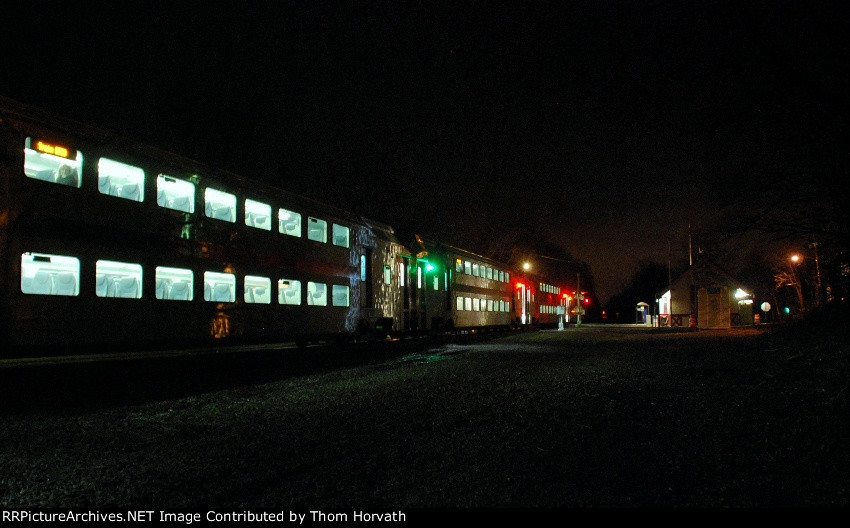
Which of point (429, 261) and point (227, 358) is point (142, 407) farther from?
point (429, 261)

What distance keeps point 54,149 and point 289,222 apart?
6.27 metres

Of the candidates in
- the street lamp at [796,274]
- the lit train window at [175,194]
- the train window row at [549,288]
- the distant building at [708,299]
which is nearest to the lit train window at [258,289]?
the lit train window at [175,194]

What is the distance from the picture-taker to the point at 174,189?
11.1 m

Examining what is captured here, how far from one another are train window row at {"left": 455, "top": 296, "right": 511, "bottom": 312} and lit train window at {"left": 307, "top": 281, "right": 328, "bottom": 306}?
10.6 meters

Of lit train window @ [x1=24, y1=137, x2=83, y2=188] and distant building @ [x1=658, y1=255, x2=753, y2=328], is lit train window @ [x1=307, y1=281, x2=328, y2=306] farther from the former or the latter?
distant building @ [x1=658, y1=255, x2=753, y2=328]

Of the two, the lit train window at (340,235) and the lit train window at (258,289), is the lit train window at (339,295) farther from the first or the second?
the lit train window at (258,289)

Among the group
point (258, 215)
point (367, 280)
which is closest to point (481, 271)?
point (367, 280)

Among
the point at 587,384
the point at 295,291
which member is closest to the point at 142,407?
the point at 587,384

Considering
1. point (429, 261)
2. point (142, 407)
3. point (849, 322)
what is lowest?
point (142, 407)

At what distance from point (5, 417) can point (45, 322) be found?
1889 millimetres

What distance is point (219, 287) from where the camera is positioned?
12211mm

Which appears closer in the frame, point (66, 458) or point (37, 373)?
point (66, 458)

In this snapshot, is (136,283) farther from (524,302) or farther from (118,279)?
(524,302)

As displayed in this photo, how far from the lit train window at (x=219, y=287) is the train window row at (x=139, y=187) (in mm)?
1183
